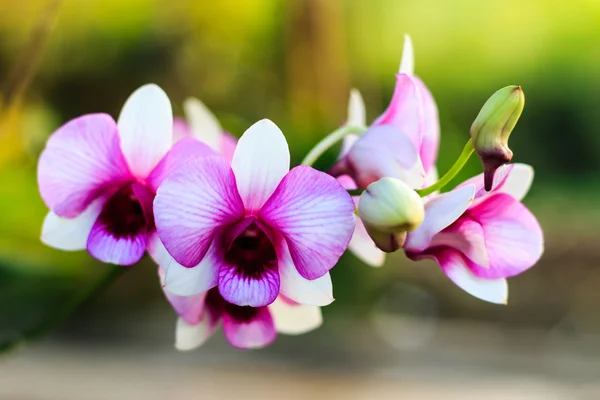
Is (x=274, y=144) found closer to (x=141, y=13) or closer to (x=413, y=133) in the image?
(x=413, y=133)

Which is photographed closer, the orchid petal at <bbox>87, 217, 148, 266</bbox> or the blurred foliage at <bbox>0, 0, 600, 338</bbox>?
the orchid petal at <bbox>87, 217, 148, 266</bbox>

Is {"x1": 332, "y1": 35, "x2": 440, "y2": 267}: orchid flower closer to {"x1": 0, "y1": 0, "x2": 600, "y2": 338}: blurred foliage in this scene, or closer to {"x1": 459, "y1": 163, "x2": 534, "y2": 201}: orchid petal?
{"x1": 459, "y1": 163, "x2": 534, "y2": 201}: orchid petal

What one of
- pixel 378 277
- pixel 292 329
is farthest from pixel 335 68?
pixel 292 329

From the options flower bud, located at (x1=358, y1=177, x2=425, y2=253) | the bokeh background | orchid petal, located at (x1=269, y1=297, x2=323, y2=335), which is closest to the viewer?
flower bud, located at (x1=358, y1=177, x2=425, y2=253)

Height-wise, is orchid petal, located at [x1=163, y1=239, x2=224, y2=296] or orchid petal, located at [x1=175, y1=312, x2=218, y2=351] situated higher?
orchid petal, located at [x1=163, y1=239, x2=224, y2=296]

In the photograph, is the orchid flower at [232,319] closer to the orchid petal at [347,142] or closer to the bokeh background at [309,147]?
the orchid petal at [347,142]

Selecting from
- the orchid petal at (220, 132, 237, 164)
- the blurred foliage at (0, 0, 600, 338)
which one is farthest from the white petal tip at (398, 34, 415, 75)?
the blurred foliage at (0, 0, 600, 338)
